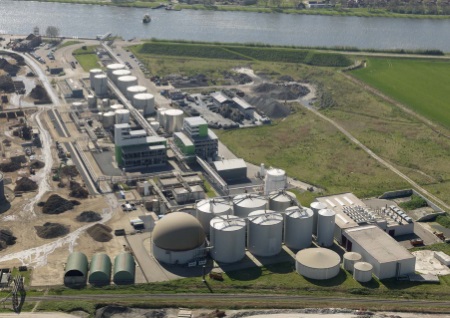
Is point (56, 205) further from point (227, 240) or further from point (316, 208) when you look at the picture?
point (316, 208)

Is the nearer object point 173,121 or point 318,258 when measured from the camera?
point 318,258

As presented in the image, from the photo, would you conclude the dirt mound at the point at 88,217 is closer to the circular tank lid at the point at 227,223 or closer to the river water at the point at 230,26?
the circular tank lid at the point at 227,223

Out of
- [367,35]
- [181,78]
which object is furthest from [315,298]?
[367,35]

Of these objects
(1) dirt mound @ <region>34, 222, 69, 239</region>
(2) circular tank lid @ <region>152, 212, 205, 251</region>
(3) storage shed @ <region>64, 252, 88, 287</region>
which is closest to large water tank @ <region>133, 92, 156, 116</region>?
(1) dirt mound @ <region>34, 222, 69, 239</region>

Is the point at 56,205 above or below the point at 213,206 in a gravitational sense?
below

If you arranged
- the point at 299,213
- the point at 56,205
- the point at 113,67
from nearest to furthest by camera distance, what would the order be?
the point at 299,213 < the point at 56,205 < the point at 113,67

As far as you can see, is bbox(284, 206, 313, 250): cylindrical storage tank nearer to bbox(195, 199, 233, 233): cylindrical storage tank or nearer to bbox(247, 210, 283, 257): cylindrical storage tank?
bbox(247, 210, 283, 257): cylindrical storage tank

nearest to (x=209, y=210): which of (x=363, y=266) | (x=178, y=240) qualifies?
(x=178, y=240)
